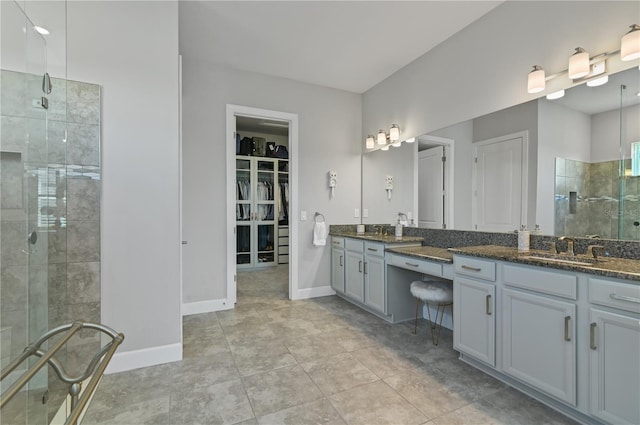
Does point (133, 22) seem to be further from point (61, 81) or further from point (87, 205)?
point (87, 205)

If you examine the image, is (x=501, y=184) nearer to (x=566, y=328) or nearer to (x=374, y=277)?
(x=566, y=328)

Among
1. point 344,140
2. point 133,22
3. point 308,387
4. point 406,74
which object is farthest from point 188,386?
point 406,74

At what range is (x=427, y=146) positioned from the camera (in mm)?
3242

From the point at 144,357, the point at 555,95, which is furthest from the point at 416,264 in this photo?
the point at 144,357

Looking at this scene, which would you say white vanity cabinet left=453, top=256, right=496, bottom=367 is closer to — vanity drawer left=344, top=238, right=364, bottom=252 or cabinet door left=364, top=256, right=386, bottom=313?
cabinet door left=364, top=256, right=386, bottom=313

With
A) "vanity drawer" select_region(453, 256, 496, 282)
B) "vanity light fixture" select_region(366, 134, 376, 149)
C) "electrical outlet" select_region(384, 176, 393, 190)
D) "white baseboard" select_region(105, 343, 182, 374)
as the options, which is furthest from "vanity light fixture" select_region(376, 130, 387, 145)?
"white baseboard" select_region(105, 343, 182, 374)

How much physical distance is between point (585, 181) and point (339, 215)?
104 inches

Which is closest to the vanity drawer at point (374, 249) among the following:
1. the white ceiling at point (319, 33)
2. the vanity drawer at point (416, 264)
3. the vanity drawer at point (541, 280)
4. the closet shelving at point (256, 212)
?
the vanity drawer at point (416, 264)

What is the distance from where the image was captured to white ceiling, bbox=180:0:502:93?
2.50 metres

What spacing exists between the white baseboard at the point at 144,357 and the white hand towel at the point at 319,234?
2.00 metres

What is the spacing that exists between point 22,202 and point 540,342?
2.99 meters

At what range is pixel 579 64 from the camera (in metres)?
1.90

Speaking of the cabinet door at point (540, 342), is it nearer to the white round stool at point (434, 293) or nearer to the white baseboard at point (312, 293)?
the white round stool at point (434, 293)

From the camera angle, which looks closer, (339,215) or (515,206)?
(515,206)
